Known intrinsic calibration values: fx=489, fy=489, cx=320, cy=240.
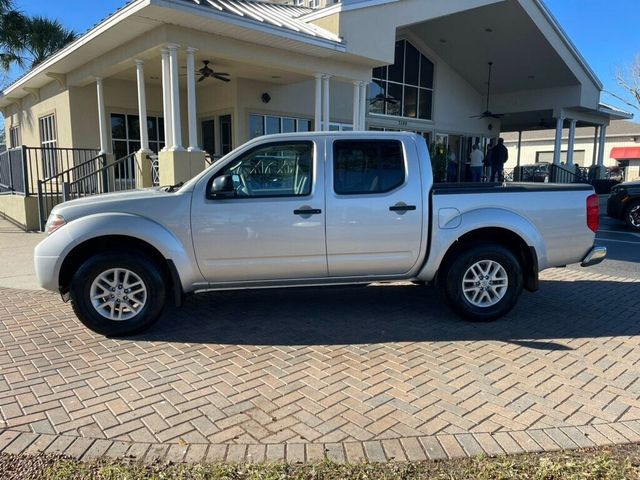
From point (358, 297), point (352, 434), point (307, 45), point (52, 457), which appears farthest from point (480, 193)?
point (307, 45)

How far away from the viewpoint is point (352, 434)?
122 inches

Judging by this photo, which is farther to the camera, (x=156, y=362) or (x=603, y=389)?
(x=156, y=362)

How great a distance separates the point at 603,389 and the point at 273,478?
105 inches

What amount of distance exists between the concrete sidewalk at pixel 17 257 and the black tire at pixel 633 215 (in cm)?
1349

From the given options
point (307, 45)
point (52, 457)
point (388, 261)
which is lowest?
point (52, 457)

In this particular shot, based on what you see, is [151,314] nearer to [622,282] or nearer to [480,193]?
[480,193]

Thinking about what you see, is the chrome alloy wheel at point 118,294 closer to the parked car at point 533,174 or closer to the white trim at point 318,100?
the white trim at point 318,100

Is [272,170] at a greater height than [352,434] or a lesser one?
greater

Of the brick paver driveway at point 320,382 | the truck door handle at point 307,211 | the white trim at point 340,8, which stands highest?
the white trim at point 340,8

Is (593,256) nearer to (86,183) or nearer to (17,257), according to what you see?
(17,257)

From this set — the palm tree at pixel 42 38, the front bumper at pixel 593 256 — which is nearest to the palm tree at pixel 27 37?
the palm tree at pixel 42 38

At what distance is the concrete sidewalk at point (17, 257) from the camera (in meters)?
7.07

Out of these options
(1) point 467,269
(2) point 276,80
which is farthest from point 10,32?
(1) point 467,269

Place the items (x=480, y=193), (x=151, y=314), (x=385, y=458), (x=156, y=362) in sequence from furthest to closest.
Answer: (x=480, y=193)
(x=151, y=314)
(x=156, y=362)
(x=385, y=458)
